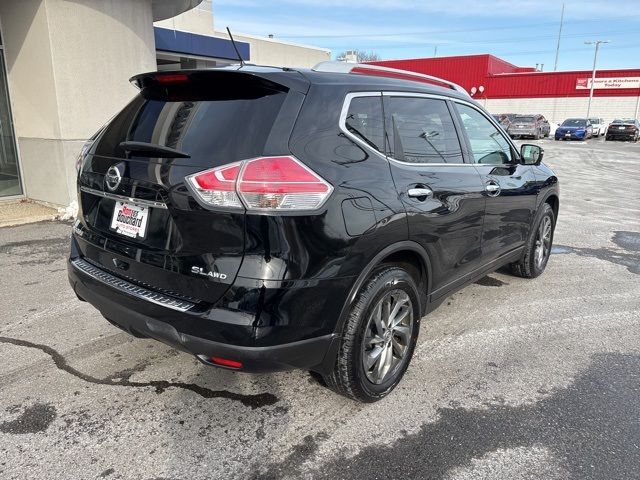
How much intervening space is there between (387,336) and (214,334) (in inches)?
44.4

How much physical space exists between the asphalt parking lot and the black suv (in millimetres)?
377

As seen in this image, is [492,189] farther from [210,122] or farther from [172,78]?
[172,78]

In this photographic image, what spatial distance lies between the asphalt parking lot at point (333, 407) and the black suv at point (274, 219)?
377 mm

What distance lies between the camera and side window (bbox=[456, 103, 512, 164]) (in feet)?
12.8

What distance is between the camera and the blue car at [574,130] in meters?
35.2

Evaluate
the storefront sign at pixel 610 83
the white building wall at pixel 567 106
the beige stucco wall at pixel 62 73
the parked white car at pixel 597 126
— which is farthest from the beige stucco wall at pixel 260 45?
the storefront sign at pixel 610 83

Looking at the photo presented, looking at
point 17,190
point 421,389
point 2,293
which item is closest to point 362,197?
point 421,389

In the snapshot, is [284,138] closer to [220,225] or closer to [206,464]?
[220,225]

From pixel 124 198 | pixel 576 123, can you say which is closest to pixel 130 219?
pixel 124 198

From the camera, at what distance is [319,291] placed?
2467mm

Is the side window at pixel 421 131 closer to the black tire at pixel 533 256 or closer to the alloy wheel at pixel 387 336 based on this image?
the alloy wheel at pixel 387 336

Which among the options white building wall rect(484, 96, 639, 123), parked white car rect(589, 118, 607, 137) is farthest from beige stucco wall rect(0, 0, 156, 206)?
white building wall rect(484, 96, 639, 123)

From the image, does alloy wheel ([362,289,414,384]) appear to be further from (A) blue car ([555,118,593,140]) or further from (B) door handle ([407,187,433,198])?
(A) blue car ([555,118,593,140])

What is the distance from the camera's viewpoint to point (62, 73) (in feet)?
25.7
